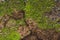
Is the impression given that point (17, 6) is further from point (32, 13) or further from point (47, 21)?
point (47, 21)

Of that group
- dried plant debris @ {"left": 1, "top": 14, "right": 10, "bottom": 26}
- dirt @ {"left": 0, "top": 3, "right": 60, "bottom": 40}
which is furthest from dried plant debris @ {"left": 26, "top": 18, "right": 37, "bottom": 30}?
dried plant debris @ {"left": 1, "top": 14, "right": 10, "bottom": 26}

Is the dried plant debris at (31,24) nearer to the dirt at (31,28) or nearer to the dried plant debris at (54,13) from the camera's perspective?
the dirt at (31,28)

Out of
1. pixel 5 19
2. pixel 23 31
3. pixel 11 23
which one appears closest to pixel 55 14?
pixel 23 31

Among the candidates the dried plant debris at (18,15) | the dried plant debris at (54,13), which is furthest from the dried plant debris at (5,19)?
the dried plant debris at (54,13)

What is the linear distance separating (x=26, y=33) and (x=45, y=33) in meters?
0.33

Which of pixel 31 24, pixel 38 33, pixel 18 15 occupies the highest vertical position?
pixel 18 15

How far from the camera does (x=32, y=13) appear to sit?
11.6 ft

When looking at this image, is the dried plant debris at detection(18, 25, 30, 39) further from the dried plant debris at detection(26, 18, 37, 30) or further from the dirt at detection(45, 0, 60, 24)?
the dirt at detection(45, 0, 60, 24)

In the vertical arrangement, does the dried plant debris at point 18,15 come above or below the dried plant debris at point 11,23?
above

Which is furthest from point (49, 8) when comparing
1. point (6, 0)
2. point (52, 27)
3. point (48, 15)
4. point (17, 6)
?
point (6, 0)

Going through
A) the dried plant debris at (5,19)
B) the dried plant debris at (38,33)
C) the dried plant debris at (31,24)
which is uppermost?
the dried plant debris at (5,19)

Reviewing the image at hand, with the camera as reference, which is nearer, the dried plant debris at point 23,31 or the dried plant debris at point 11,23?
the dried plant debris at point 23,31

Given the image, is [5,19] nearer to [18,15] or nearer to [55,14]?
[18,15]

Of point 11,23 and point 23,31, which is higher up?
point 11,23
